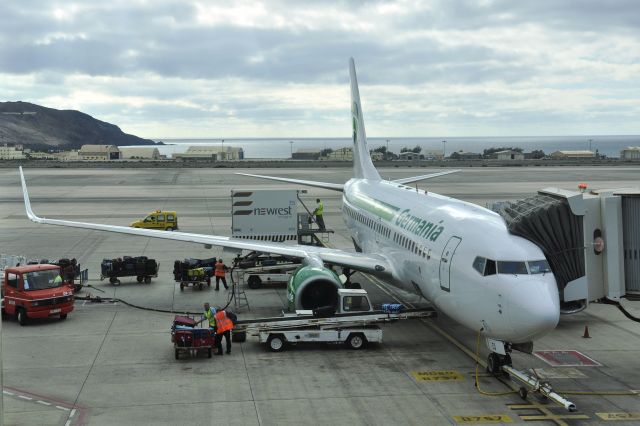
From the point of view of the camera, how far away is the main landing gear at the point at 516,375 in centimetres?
1583

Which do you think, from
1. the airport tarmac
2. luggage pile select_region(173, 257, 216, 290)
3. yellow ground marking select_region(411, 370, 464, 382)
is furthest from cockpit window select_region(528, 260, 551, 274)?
luggage pile select_region(173, 257, 216, 290)

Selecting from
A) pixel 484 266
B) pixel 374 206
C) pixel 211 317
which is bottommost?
pixel 211 317

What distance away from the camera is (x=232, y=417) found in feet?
50.4

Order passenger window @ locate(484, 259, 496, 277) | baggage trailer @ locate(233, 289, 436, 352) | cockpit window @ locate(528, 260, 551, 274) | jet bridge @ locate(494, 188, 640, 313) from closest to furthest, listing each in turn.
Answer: cockpit window @ locate(528, 260, 551, 274) < passenger window @ locate(484, 259, 496, 277) < jet bridge @ locate(494, 188, 640, 313) < baggage trailer @ locate(233, 289, 436, 352)

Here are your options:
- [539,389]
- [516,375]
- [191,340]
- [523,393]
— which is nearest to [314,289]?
[191,340]

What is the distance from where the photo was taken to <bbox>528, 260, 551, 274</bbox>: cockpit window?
16469mm

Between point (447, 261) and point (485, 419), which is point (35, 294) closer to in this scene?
point (447, 261)

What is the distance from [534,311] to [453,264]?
3.19 m

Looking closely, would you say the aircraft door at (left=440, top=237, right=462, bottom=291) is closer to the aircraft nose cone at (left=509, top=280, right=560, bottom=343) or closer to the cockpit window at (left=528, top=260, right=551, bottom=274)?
the cockpit window at (left=528, top=260, right=551, bottom=274)

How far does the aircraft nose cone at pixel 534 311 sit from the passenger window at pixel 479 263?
1286 millimetres

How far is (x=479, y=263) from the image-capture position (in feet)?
56.8

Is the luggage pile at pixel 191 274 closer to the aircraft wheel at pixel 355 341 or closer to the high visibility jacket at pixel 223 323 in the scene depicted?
the high visibility jacket at pixel 223 323

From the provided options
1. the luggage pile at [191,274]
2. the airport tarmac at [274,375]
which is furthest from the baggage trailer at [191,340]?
the luggage pile at [191,274]

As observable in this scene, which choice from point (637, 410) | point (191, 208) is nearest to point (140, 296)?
point (637, 410)
